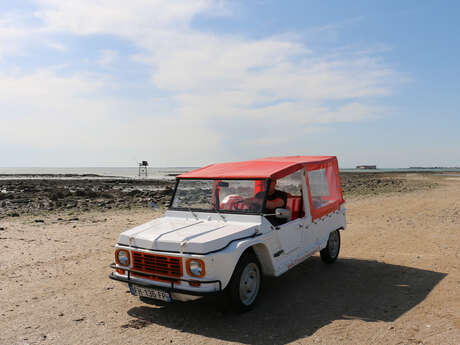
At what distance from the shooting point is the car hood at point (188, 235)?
16.3ft

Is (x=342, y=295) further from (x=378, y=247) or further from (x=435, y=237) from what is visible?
(x=435, y=237)

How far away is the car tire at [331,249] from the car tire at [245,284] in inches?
113

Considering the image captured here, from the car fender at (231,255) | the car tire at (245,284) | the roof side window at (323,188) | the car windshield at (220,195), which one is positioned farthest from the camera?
the roof side window at (323,188)

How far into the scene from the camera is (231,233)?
5.33 m

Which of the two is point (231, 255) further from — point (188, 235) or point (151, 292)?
point (151, 292)

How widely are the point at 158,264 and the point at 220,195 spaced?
6.03 feet

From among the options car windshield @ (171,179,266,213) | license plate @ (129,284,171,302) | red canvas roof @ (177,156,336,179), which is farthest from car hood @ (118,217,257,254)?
red canvas roof @ (177,156,336,179)

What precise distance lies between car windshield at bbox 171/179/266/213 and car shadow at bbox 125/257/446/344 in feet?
4.91

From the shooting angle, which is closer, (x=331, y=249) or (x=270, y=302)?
(x=270, y=302)

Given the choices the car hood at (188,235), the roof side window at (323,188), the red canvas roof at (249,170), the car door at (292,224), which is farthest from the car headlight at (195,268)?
the roof side window at (323,188)

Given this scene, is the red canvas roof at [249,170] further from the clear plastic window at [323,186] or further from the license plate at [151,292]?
the license plate at [151,292]

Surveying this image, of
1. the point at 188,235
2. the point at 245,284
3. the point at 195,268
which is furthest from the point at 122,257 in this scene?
the point at 245,284

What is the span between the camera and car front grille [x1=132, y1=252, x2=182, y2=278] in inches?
198

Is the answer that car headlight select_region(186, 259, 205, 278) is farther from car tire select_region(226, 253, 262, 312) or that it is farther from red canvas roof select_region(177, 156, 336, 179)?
red canvas roof select_region(177, 156, 336, 179)
